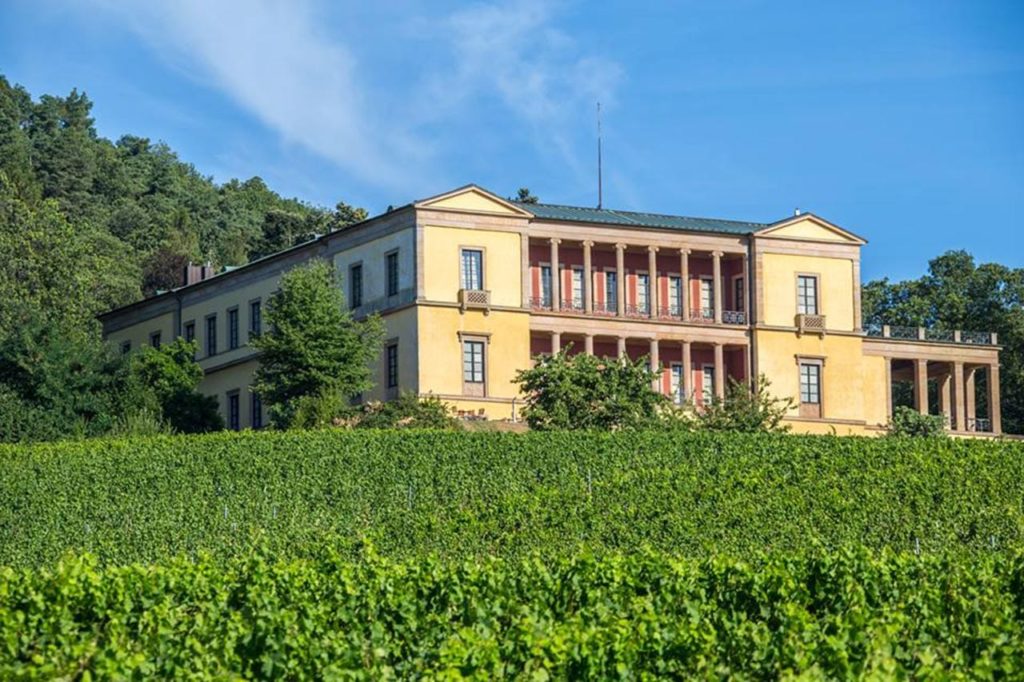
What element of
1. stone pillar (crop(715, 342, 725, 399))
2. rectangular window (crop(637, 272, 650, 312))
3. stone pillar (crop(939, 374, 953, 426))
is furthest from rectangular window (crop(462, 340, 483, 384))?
stone pillar (crop(939, 374, 953, 426))

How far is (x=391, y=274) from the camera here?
74.1 meters

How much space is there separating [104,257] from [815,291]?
43.4 meters

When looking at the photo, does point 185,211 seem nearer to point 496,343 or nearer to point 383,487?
point 496,343

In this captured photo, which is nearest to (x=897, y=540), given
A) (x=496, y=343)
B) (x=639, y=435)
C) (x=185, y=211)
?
(x=639, y=435)

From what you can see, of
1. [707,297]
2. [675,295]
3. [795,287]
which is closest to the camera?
[795,287]

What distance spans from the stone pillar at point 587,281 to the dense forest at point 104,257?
563 inches

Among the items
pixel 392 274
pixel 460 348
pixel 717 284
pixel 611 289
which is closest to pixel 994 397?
pixel 717 284

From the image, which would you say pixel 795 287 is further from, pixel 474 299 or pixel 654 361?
pixel 474 299

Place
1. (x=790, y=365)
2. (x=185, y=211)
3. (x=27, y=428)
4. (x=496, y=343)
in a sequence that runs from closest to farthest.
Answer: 1. (x=27, y=428)
2. (x=496, y=343)
3. (x=790, y=365)
4. (x=185, y=211)

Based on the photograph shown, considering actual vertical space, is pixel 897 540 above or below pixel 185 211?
below

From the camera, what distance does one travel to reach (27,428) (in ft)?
220

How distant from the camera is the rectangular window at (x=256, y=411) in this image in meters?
78.6

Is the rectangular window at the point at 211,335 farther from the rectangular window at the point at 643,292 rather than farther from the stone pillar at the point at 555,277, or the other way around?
the rectangular window at the point at 643,292

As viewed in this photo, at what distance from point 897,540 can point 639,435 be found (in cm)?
997
